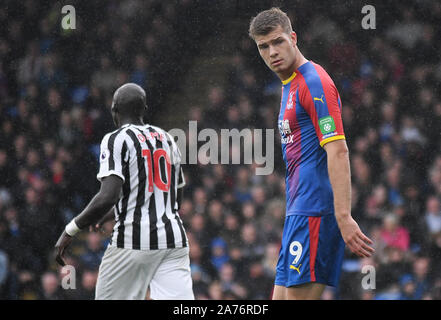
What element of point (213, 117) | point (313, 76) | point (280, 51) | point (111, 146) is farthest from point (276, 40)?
point (213, 117)

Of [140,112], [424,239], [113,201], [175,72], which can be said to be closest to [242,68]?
[175,72]

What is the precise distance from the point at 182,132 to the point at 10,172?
1.66m

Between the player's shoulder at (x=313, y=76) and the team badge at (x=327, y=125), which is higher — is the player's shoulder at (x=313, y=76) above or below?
above

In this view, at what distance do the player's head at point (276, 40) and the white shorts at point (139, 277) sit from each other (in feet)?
3.47

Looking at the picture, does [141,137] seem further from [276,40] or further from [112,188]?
[276,40]

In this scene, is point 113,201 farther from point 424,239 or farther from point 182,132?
point 424,239

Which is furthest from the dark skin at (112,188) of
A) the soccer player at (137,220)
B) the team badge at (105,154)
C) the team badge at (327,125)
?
the team badge at (327,125)

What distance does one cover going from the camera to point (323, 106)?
2.71 meters

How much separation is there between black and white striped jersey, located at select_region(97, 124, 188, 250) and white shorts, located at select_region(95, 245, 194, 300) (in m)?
0.05

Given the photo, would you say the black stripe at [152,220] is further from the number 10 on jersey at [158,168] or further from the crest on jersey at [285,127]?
the crest on jersey at [285,127]

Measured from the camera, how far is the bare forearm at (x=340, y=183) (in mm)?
2582

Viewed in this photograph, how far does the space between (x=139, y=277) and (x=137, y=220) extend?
10.9 inches

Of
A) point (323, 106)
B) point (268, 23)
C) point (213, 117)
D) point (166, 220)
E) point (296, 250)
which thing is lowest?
point (296, 250)

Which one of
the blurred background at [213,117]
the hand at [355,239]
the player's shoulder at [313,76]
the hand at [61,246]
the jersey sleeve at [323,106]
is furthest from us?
the blurred background at [213,117]
